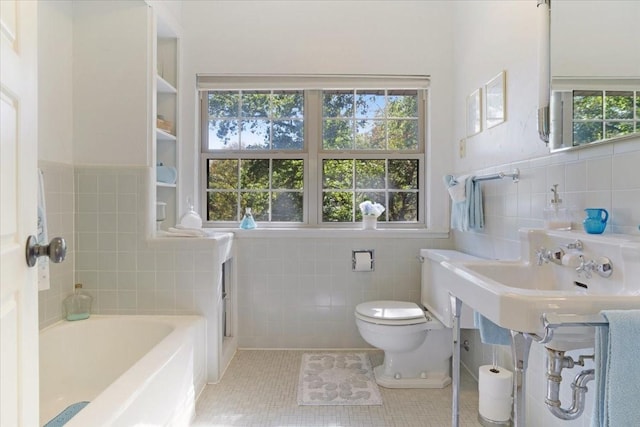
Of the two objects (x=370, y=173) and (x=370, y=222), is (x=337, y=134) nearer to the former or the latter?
(x=370, y=173)

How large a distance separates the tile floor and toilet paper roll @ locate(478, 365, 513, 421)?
11cm

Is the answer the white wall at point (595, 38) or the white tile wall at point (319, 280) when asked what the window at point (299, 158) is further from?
the white wall at point (595, 38)

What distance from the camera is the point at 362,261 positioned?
287cm

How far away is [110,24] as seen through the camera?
2.39 meters

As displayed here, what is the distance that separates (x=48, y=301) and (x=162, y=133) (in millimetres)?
1216

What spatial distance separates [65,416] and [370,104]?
107 inches

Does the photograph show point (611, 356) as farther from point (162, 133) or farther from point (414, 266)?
point (162, 133)

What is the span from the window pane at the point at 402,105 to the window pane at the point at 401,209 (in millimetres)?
627

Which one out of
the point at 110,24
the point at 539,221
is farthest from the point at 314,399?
the point at 110,24

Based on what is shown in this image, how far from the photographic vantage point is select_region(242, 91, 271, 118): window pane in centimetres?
311

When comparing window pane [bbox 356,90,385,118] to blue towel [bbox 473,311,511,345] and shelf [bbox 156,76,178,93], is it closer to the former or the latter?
shelf [bbox 156,76,178,93]

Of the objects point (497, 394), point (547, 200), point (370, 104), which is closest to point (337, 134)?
point (370, 104)

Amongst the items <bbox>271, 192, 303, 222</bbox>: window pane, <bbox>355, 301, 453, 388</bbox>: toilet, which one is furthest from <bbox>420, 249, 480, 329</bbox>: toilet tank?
<bbox>271, 192, 303, 222</bbox>: window pane

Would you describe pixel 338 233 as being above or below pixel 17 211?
below
